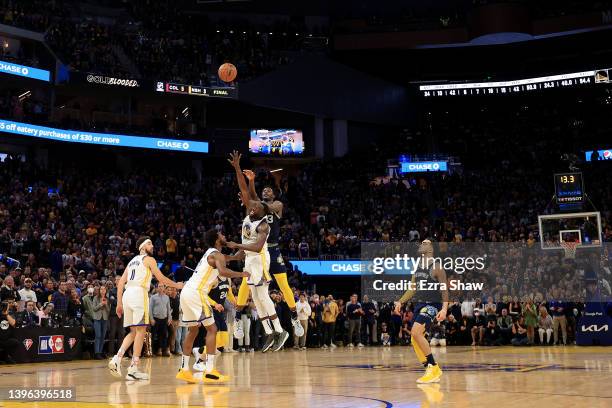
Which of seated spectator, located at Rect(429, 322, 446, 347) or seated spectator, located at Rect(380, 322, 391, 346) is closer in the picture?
seated spectator, located at Rect(429, 322, 446, 347)

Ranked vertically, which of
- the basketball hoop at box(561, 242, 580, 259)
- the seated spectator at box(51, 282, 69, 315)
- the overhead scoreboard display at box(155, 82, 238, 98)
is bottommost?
the seated spectator at box(51, 282, 69, 315)

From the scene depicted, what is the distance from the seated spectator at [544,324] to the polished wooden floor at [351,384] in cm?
777

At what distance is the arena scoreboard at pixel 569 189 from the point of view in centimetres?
2862

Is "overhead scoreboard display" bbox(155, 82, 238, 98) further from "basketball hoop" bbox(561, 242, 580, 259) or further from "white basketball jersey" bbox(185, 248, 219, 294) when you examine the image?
"white basketball jersey" bbox(185, 248, 219, 294)

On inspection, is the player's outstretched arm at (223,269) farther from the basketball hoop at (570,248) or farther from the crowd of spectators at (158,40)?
the crowd of spectators at (158,40)

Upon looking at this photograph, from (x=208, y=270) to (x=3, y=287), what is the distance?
966 centimetres

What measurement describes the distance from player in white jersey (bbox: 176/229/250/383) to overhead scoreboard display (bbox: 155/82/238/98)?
28245 millimetres

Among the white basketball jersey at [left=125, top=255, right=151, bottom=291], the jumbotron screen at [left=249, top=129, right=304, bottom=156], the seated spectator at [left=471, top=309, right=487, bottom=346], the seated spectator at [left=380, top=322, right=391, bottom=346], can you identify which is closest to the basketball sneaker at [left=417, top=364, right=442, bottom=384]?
the white basketball jersey at [left=125, top=255, right=151, bottom=291]

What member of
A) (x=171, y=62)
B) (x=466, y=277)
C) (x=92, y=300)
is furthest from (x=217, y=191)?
(x=92, y=300)

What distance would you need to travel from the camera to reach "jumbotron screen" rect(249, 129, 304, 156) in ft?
151

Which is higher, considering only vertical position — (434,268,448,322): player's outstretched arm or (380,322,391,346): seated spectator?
(434,268,448,322): player's outstretched arm

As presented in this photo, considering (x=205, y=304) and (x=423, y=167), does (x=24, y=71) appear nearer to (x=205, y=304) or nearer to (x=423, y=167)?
(x=423, y=167)

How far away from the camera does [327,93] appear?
155 ft

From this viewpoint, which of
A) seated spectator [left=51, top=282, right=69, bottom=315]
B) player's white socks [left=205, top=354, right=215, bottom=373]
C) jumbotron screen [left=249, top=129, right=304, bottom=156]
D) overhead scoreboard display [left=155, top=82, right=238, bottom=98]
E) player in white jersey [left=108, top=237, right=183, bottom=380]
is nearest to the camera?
player's white socks [left=205, top=354, right=215, bottom=373]
